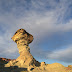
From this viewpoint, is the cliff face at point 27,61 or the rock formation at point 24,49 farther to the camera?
the rock formation at point 24,49

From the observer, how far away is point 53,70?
81.2ft

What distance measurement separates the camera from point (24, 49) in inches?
1144

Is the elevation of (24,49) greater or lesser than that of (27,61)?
greater

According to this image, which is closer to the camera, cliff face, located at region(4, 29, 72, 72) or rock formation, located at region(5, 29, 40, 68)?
cliff face, located at region(4, 29, 72, 72)

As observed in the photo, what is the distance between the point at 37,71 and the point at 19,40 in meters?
12.1

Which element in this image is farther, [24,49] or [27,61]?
[24,49]

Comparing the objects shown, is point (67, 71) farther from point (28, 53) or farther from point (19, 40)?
point (19, 40)

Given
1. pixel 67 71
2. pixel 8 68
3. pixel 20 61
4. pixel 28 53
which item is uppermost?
pixel 28 53

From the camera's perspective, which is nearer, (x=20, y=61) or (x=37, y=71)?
(x=37, y=71)

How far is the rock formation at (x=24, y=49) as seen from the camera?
25922mm

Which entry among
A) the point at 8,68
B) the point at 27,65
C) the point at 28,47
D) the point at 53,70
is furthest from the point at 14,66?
the point at 53,70

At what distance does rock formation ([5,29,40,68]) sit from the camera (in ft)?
85.0

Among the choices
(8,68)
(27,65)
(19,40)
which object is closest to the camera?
(8,68)

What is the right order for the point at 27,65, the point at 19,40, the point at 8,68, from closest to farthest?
the point at 8,68 → the point at 27,65 → the point at 19,40
